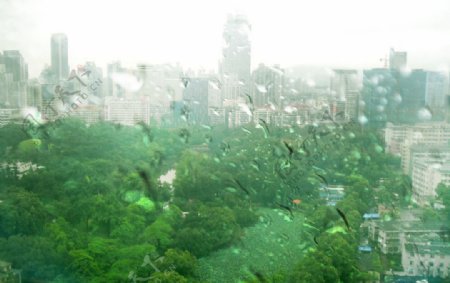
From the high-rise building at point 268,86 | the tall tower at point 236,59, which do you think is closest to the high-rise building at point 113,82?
the tall tower at point 236,59

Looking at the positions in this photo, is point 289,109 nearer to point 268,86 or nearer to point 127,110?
point 268,86

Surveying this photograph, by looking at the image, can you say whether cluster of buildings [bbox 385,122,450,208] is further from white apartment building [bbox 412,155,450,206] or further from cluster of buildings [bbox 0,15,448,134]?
cluster of buildings [bbox 0,15,448,134]

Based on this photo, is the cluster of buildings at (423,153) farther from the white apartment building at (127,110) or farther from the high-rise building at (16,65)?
the high-rise building at (16,65)

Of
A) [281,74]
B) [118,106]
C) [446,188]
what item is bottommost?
[446,188]

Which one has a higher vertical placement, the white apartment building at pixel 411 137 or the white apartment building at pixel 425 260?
the white apartment building at pixel 411 137

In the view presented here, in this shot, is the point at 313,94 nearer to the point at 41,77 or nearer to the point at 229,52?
the point at 229,52

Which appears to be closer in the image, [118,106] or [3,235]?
[3,235]

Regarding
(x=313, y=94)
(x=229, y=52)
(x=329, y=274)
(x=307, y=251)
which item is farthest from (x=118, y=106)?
(x=329, y=274)
